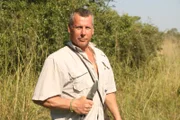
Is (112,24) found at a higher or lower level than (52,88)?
higher

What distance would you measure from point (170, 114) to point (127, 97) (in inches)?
26.3

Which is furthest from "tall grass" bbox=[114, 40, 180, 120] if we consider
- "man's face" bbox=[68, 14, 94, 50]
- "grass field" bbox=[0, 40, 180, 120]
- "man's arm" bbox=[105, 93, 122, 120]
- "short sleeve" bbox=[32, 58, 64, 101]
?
"short sleeve" bbox=[32, 58, 64, 101]

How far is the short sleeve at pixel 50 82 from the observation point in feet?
8.12

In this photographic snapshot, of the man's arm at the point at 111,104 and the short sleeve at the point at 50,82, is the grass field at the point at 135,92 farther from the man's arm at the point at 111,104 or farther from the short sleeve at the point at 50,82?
the short sleeve at the point at 50,82

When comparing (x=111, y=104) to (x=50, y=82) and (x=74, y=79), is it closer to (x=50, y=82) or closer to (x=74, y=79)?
(x=74, y=79)

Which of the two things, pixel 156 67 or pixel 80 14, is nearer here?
pixel 80 14

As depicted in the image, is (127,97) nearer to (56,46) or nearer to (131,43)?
(56,46)

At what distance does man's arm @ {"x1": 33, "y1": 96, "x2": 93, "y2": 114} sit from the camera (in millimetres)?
2457

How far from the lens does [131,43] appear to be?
8039 mm

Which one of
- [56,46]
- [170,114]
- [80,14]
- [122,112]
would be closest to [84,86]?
[80,14]

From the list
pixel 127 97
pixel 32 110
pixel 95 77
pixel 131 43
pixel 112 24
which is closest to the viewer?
pixel 95 77

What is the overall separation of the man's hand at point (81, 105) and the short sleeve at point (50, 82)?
0.43 feet

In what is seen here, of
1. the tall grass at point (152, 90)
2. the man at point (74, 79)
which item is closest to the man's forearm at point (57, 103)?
the man at point (74, 79)

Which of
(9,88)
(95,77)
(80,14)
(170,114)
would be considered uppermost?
(80,14)
